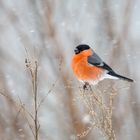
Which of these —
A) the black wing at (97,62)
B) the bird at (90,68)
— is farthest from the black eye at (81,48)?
the black wing at (97,62)

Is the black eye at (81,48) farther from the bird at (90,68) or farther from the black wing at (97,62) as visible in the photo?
the black wing at (97,62)

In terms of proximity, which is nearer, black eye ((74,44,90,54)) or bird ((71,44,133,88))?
bird ((71,44,133,88))

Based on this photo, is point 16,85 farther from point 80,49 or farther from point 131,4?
point 80,49

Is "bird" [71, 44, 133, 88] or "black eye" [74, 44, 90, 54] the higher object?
"black eye" [74, 44, 90, 54]

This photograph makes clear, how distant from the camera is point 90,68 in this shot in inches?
143

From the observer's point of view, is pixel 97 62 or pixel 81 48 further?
pixel 81 48

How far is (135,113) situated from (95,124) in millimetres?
3840

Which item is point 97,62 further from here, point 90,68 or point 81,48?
point 81,48

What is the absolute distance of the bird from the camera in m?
3.54

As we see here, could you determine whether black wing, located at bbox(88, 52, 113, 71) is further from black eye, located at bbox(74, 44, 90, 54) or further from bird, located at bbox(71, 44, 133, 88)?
black eye, located at bbox(74, 44, 90, 54)

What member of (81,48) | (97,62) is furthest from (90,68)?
(81,48)

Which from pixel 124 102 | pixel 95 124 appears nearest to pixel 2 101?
pixel 124 102

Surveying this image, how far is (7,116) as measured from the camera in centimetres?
619

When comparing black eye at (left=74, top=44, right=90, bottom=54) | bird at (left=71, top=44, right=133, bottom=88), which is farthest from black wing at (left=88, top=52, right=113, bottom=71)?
black eye at (left=74, top=44, right=90, bottom=54)
